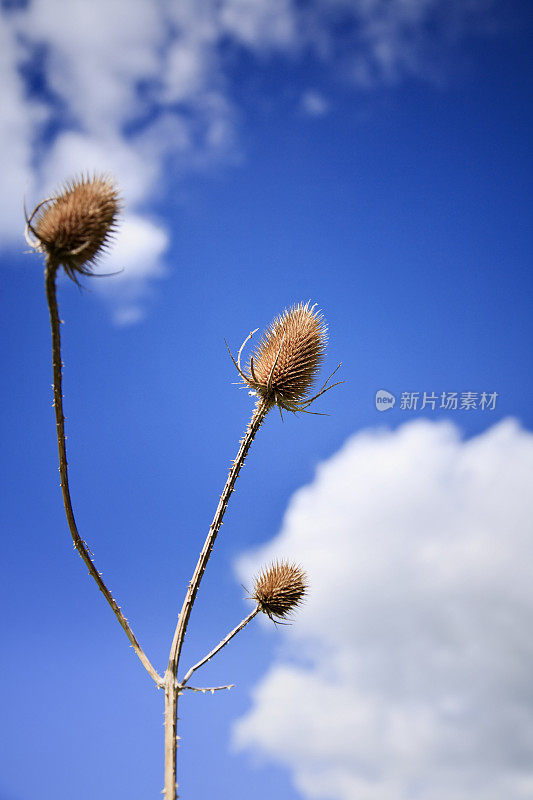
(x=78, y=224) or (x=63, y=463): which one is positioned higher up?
(x=78, y=224)

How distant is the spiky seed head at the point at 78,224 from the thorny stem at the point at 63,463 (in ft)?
0.33

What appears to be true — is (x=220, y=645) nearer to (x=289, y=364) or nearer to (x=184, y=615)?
(x=184, y=615)

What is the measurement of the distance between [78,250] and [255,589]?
2890 millimetres

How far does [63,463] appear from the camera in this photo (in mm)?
4320

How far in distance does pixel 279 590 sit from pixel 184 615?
78 cm

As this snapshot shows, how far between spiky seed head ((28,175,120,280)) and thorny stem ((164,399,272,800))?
1792mm

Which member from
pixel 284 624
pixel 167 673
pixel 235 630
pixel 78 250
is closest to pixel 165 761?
pixel 167 673

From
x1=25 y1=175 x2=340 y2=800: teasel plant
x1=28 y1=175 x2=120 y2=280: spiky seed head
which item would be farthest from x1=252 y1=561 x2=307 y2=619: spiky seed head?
x1=28 y1=175 x2=120 y2=280: spiky seed head

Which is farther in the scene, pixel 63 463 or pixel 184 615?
pixel 184 615

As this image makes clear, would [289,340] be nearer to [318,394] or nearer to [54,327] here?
[318,394]

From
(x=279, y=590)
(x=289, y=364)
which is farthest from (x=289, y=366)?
(x=279, y=590)

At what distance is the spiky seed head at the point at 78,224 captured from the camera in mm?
3916

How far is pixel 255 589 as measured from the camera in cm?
523

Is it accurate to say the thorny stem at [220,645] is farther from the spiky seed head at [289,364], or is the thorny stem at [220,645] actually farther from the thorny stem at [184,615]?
the spiky seed head at [289,364]
